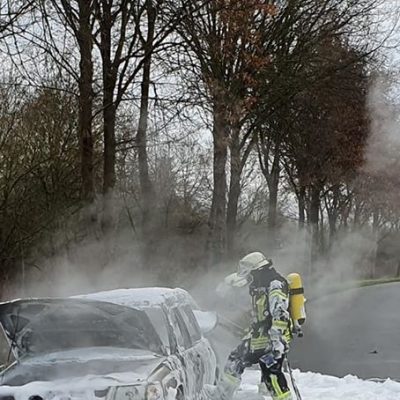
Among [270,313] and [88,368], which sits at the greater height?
[270,313]

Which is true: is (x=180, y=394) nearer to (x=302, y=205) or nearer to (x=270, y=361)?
(x=270, y=361)

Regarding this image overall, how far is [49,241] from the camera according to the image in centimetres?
1541

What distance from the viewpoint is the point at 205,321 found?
320 inches

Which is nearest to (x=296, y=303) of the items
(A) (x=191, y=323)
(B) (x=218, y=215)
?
(A) (x=191, y=323)

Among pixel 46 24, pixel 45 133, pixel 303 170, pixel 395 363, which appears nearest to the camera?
pixel 46 24

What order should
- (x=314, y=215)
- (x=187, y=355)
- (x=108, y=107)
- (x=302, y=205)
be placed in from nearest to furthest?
(x=187, y=355)
(x=108, y=107)
(x=314, y=215)
(x=302, y=205)

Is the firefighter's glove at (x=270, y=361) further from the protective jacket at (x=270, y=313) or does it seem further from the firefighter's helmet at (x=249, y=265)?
the firefighter's helmet at (x=249, y=265)

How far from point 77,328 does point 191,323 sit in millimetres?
1514

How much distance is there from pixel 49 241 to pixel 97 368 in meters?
10.2

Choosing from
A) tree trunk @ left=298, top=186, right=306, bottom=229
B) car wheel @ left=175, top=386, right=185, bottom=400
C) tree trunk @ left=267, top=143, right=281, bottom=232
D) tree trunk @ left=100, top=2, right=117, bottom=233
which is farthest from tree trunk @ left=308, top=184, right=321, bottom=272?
car wheel @ left=175, top=386, right=185, bottom=400

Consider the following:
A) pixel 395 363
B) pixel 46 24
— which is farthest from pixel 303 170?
pixel 46 24

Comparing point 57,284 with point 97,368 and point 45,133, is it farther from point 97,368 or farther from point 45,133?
point 97,368

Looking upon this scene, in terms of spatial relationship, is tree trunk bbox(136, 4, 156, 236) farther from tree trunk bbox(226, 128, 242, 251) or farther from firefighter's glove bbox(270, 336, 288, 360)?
firefighter's glove bbox(270, 336, 288, 360)

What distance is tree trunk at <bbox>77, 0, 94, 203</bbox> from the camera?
40.6ft
